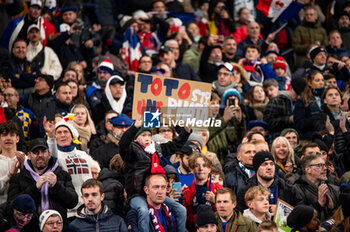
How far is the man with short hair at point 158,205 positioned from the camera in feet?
30.6

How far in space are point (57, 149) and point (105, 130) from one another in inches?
76.9

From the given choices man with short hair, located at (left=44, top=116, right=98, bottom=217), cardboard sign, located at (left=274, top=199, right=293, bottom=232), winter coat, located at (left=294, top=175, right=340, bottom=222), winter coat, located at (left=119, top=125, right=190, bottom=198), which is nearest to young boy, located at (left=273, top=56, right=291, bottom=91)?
winter coat, located at (left=294, top=175, right=340, bottom=222)

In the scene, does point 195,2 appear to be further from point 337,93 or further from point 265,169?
point 265,169

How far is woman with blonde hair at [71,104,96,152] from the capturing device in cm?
1159

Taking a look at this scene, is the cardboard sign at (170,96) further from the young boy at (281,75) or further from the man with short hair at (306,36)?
the man with short hair at (306,36)

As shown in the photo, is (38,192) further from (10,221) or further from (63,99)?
(63,99)

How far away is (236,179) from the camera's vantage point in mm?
10555

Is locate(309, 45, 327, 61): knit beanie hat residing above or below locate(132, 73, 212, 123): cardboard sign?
above

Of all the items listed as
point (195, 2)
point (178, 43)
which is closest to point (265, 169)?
point (178, 43)

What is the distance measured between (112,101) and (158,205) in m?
3.82

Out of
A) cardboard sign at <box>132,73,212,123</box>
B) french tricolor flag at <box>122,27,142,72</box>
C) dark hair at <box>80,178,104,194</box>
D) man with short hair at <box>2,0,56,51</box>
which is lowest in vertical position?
dark hair at <box>80,178,104,194</box>

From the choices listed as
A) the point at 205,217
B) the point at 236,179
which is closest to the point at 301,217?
the point at 205,217

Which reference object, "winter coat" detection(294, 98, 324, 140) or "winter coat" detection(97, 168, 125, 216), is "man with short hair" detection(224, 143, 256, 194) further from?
"winter coat" detection(294, 98, 324, 140)

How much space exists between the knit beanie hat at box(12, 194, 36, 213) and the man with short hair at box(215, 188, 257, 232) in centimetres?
214
